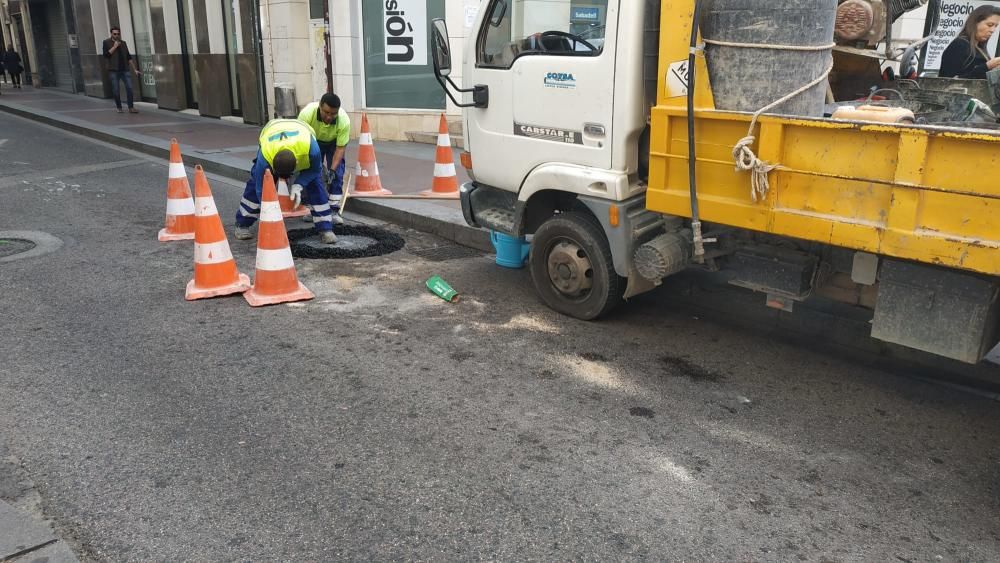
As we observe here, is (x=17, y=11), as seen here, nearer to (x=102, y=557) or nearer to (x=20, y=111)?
(x=20, y=111)

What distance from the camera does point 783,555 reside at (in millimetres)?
2822

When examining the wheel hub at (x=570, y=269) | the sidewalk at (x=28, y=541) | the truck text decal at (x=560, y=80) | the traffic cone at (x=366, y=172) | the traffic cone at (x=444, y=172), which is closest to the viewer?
the sidewalk at (x=28, y=541)

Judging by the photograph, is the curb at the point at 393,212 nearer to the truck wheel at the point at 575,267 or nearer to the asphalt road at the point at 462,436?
the asphalt road at the point at 462,436

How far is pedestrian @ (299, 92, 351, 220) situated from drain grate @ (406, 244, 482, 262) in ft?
4.10

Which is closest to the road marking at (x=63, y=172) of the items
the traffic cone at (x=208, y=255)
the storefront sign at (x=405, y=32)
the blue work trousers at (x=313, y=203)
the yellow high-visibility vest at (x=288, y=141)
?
the storefront sign at (x=405, y=32)

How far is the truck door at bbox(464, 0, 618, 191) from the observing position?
4.68m

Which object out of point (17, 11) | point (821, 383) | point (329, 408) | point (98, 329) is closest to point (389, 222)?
point (98, 329)

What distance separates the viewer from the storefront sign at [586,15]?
4700mm

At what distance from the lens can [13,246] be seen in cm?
695

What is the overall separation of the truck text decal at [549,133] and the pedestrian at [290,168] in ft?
7.65

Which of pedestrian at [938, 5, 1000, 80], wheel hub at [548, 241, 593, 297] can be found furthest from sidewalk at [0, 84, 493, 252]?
pedestrian at [938, 5, 1000, 80]

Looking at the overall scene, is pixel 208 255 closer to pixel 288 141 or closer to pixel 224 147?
pixel 288 141

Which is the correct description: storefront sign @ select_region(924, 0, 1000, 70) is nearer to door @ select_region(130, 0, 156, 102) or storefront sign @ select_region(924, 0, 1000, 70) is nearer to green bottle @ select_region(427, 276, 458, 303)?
green bottle @ select_region(427, 276, 458, 303)

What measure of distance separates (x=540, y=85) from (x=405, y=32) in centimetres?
873
